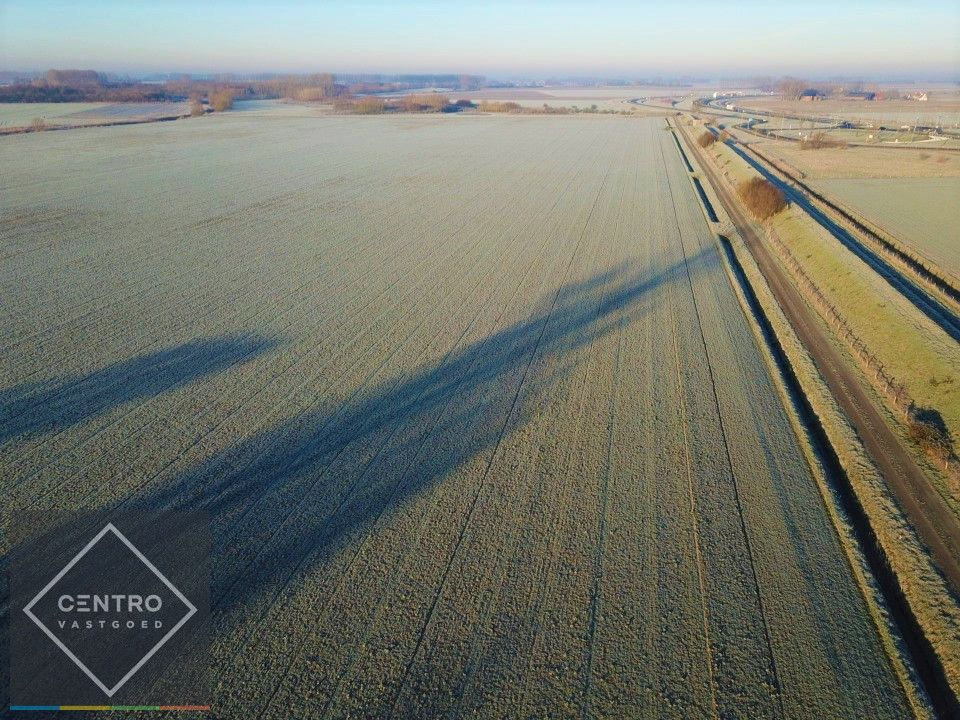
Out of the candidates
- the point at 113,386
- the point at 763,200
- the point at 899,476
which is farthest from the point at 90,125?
the point at 899,476

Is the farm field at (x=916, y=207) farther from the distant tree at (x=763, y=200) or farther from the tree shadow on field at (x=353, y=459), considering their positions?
the tree shadow on field at (x=353, y=459)

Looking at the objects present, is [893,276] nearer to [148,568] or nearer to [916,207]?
[916,207]

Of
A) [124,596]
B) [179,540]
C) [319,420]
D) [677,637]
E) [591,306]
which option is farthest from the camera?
[591,306]

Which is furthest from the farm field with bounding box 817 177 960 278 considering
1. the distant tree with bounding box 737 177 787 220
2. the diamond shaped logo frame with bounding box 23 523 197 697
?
the diamond shaped logo frame with bounding box 23 523 197 697

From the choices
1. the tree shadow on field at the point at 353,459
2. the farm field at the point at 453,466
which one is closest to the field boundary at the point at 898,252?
the farm field at the point at 453,466

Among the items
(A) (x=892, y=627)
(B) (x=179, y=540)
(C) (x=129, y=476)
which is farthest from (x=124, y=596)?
(A) (x=892, y=627)

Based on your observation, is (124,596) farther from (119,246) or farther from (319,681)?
(119,246)
